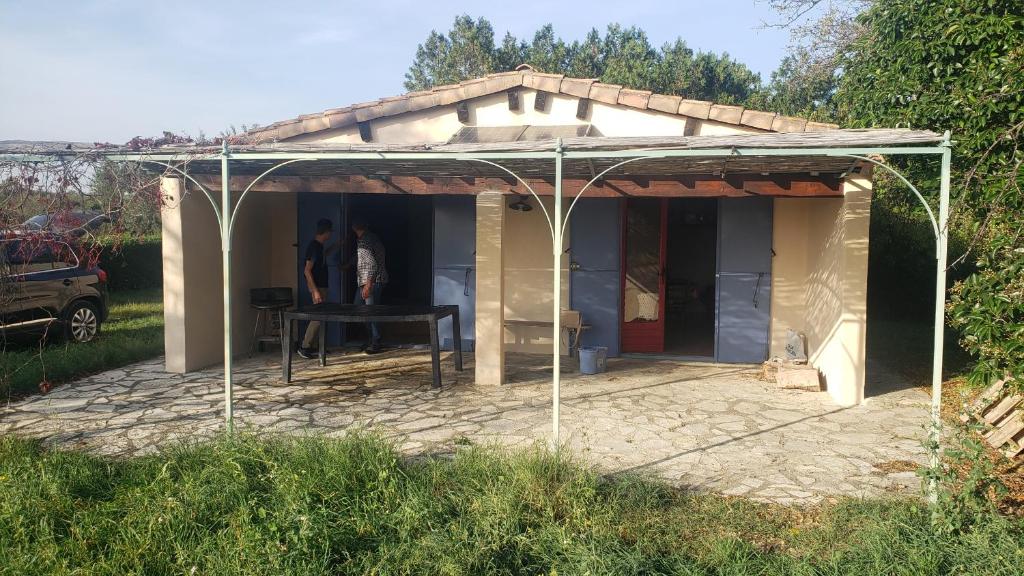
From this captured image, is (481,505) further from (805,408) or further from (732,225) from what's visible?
(732,225)

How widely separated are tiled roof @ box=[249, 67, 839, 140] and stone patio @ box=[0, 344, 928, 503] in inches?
124

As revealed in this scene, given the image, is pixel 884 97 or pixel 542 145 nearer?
pixel 542 145

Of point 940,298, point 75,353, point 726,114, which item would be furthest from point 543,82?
point 75,353

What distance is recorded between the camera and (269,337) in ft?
34.1

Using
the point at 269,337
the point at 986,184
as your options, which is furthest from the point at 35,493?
the point at 986,184

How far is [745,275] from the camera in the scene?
991 centimetres

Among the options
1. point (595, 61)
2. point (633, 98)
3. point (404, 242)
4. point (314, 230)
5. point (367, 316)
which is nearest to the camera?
point (367, 316)

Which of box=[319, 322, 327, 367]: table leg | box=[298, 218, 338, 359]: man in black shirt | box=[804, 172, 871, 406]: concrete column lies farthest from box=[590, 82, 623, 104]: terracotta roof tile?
box=[319, 322, 327, 367]: table leg

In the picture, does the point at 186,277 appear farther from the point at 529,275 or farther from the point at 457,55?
the point at 457,55

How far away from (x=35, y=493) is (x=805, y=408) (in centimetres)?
674

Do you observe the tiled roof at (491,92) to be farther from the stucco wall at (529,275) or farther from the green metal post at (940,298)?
the green metal post at (940,298)

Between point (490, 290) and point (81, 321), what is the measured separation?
6.40 metres

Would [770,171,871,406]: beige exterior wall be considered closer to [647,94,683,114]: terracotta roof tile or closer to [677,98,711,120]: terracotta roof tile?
[677,98,711,120]: terracotta roof tile

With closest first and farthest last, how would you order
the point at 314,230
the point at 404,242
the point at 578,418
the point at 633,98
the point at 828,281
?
the point at 578,418, the point at 828,281, the point at 633,98, the point at 314,230, the point at 404,242
